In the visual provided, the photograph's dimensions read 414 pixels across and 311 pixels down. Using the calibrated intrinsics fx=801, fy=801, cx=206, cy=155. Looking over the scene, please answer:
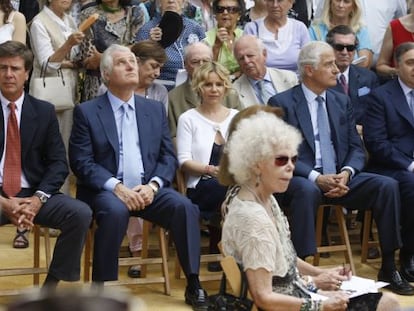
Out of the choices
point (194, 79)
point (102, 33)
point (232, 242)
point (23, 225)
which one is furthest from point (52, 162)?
point (232, 242)

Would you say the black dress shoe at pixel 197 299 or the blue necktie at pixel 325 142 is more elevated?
the blue necktie at pixel 325 142

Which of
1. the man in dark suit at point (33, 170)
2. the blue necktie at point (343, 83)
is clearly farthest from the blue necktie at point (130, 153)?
the blue necktie at point (343, 83)

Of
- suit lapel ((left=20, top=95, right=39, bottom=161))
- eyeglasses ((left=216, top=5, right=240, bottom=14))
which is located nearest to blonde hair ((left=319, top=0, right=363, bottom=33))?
eyeglasses ((left=216, top=5, right=240, bottom=14))

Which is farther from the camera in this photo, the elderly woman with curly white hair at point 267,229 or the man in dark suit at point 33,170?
the man in dark suit at point 33,170

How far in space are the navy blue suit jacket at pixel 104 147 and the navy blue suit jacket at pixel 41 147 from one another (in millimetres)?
109

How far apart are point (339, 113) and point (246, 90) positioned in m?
0.71

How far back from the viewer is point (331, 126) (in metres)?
5.05

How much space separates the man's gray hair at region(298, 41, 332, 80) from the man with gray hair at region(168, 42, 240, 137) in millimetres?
469

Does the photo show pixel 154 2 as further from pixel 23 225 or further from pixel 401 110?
pixel 23 225

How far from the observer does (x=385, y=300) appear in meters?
2.84

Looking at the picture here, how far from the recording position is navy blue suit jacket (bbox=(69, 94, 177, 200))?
446 cm

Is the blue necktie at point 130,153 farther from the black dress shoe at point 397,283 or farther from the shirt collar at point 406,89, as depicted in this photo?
the shirt collar at point 406,89

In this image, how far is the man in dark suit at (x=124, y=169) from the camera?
13.8 ft

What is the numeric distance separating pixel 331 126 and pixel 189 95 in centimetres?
94
